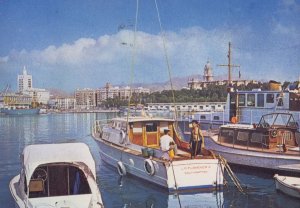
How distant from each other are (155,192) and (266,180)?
5.89m

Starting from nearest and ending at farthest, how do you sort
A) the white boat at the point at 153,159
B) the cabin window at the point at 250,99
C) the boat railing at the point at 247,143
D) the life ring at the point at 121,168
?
the white boat at the point at 153,159 < the life ring at the point at 121,168 < the boat railing at the point at 247,143 < the cabin window at the point at 250,99

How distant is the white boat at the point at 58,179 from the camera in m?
10.6

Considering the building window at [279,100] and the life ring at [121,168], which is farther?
the building window at [279,100]

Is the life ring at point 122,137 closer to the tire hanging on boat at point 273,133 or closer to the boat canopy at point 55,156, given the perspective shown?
the tire hanging on boat at point 273,133

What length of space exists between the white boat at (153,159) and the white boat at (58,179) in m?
4.82

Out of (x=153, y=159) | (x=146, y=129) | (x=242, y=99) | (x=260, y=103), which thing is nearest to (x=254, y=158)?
(x=146, y=129)

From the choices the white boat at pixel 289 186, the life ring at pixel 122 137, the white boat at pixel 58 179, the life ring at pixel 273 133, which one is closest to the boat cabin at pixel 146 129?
the life ring at pixel 122 137

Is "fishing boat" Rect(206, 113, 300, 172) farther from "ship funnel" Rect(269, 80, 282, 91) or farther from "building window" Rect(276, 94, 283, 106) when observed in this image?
"ship funnel" Rect(269, 80, 282, 91)

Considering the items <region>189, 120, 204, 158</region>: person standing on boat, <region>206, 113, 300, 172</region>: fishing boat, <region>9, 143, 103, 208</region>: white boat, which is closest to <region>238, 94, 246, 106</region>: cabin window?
<region>206, 113, 300, 172</region>: fishing boat

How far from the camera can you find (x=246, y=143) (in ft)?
68.6

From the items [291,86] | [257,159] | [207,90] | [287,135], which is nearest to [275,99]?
[291,86]

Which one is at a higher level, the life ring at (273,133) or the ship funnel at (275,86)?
the ship funnel at (275,86)

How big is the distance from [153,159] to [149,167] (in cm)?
46

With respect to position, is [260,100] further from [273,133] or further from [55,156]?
[55,156]
